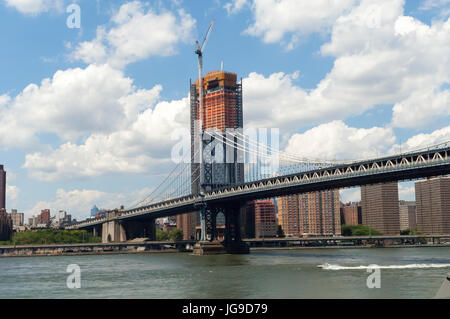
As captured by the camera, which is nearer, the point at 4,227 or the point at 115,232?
the point at 115,232

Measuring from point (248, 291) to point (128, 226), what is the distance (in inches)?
4896

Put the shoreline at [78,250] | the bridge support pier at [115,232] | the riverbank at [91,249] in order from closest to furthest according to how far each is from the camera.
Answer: the shoreline at [78,250]
the riverbank at [91,249]
the bridge support pier at [115,232]

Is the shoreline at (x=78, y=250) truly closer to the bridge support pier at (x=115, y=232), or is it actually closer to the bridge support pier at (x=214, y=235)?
the bridge support pier at (x=115, y=232)

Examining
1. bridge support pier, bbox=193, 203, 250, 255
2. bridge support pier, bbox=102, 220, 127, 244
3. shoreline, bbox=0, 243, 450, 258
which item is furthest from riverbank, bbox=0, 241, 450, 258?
bridge support pier, bbox=193, 203, 250, 255

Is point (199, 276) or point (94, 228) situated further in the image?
point (94, 228)

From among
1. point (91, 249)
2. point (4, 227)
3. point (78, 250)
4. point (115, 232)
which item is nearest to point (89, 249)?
point (91, 249)

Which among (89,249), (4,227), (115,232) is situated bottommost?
(89,249)

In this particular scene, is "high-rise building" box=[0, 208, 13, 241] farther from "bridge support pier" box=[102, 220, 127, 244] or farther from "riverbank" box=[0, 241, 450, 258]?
"riverbank" box=[0, 241, 450, 258]

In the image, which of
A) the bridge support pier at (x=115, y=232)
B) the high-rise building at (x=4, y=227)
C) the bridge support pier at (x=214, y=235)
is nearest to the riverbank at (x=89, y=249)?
the bridge support pier at (x=115, y=232)

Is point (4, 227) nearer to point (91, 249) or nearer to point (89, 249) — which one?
point (89, 249)

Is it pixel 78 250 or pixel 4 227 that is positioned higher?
pixel 4 227
